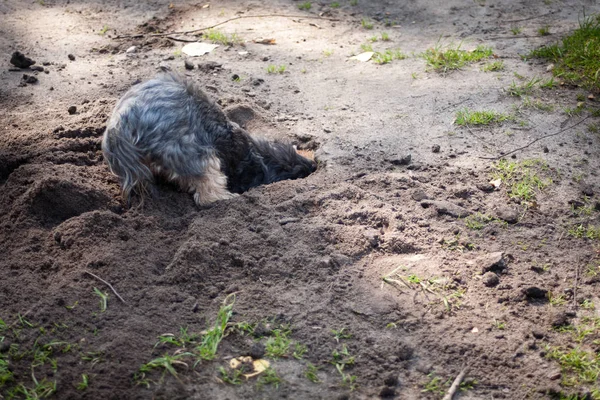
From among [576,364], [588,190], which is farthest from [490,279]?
[588,190]

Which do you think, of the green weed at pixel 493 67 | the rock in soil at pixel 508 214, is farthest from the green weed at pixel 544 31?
the rock in soil at pixel 508 214

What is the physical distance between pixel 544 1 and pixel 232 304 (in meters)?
6.67

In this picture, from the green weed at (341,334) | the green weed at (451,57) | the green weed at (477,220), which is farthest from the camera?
the green weed at (451,57)

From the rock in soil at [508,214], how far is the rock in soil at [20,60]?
16.9 feet

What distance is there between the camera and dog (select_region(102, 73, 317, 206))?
5.05m

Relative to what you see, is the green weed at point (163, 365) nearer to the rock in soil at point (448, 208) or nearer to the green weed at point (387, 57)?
the rock in soil at point (448, 208)

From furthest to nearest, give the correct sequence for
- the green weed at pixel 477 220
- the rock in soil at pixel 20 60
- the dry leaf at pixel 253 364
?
1. the rock in soil at pixel 20 60
2. the green weed at pixel 477 220
3. the dry leaf at pixel 253 364

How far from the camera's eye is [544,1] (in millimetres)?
8555

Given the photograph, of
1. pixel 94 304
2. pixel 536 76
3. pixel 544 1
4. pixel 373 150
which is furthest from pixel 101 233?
pixel 544 1

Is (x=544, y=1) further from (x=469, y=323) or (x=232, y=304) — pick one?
(x=232, y=304)

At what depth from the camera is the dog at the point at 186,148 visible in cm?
505

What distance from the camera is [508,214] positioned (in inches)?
197

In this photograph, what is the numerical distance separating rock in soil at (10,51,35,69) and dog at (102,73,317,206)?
239cm

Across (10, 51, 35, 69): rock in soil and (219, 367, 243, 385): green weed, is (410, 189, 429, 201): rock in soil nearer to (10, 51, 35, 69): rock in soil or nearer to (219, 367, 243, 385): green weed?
(219, 367, 243, 385): green weed
